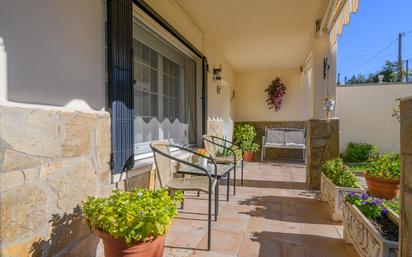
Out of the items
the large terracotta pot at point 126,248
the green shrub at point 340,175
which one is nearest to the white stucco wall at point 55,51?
the large terracotta pot at point 126,248

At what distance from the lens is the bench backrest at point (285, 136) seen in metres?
6.72

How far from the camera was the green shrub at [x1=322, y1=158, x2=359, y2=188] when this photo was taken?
271 cm

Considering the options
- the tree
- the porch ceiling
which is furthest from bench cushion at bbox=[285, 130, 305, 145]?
the tree

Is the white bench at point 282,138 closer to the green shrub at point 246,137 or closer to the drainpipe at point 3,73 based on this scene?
the green shrub at point 246,137

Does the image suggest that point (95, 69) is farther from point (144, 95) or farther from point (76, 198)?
point (144, 95)

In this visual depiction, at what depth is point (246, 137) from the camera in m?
6.63

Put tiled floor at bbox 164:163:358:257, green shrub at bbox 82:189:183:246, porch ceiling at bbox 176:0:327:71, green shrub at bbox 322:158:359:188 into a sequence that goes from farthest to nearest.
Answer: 1. porch ceiling at bbox 176:0:327:71
2. green shrub at bbox 322:158:359:188
3. tiled floor at bbox 164:163:358:257
4. green shrub at bbox 82:189:183:246

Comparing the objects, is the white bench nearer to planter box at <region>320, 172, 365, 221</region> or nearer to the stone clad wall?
planter box at <region>320, 172, 365, 221</region>

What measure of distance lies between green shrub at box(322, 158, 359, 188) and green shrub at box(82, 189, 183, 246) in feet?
6.46

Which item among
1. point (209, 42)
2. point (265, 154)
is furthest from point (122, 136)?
point (265, 154)

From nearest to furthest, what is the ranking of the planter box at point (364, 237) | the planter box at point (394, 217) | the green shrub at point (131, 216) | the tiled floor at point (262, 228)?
the green shrub at point (131, 216) < the planter box at point (364, 237) < the planter box at point (394, 217) < the tiled floor at point (262, 228)

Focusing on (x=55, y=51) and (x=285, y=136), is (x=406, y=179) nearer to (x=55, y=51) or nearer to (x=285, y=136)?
(x=55, y=51)

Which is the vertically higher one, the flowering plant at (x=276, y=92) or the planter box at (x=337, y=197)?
the flowering plant at (x=276, y=92)

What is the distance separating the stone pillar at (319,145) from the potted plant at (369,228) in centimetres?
163
